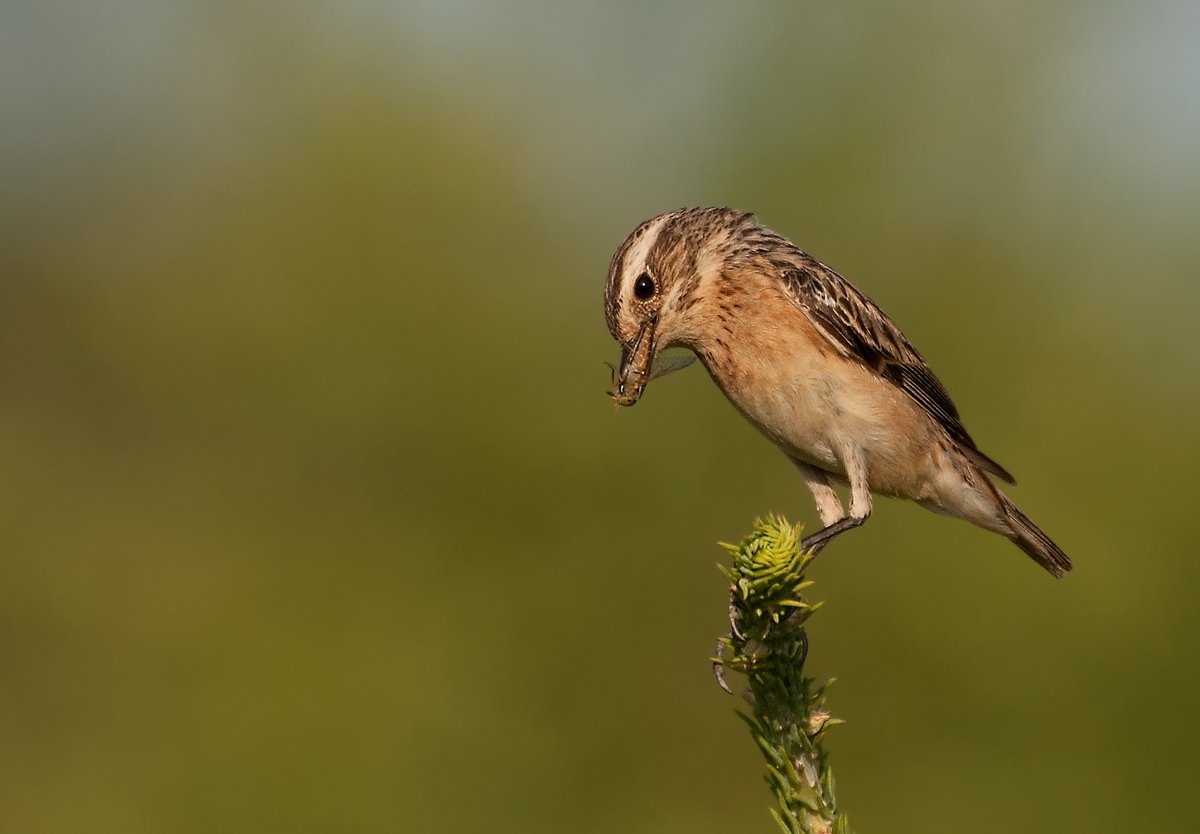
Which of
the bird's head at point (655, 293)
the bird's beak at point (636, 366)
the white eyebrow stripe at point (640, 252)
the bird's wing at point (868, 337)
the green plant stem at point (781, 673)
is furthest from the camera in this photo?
the bird's wing at point (868, 337)

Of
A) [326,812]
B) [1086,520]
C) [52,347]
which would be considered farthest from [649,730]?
[52,347]

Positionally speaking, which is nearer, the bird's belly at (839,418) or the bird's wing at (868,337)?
the bird's belly at (839,418)

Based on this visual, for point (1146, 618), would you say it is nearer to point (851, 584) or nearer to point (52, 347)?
point (851, 584)

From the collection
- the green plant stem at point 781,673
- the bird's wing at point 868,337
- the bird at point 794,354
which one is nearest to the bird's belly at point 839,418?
the bird at point 794,354

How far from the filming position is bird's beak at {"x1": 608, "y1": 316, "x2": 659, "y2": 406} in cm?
636

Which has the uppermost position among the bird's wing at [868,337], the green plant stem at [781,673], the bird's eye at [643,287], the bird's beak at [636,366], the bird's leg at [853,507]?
the bird's wing at [868,337]

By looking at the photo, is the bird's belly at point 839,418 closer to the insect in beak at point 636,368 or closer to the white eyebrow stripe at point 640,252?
the insect in beak at point 636,368

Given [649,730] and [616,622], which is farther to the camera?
[616,622]

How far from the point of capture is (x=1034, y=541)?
293 inches

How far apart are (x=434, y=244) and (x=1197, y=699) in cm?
973

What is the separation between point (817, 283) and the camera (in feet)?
22.2

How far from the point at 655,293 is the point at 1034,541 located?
2838mm

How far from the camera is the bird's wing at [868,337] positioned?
6.69 metres

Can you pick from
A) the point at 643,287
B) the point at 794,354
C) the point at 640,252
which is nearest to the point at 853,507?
the point at 794,354
